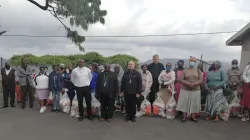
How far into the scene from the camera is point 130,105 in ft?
23.2

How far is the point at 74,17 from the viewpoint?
8.21 metres

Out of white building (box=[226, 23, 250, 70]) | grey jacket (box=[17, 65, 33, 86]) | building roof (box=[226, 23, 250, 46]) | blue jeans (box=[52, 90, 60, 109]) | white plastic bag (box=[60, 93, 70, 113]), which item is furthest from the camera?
white building (box=[226, 23, 250, 70])

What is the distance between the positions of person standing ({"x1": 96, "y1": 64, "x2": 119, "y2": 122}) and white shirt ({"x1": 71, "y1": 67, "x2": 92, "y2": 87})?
350 millimetres

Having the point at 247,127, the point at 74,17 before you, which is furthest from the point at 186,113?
the point at 74,17

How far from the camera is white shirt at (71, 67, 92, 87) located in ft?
23.4

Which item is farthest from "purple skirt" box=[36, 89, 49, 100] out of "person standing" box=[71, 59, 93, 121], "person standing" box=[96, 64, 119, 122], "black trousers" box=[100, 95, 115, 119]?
"black trousers" box=[100, 95, 115, 119]

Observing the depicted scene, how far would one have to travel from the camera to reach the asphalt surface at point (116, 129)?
581cm

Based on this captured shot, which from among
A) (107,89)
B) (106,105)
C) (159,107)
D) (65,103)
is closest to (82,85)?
(107,89)

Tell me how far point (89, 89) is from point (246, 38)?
711 centimetres

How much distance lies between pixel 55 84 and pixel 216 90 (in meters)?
4.87

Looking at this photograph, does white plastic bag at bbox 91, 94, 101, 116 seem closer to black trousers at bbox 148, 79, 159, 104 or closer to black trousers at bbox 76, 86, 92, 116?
black trousers at bbox 76, 86, 92, 116

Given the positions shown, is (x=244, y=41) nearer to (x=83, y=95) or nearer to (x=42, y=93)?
(x=83, y=95)

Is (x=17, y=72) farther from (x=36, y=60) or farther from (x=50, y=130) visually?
(x=36, y=60)

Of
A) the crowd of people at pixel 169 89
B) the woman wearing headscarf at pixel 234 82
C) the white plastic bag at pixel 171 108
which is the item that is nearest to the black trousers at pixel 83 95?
the crowd of people at pixel 169 89
